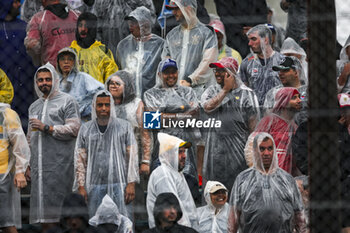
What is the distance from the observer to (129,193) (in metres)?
3.66

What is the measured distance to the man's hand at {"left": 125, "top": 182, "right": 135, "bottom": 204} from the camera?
3643 mm

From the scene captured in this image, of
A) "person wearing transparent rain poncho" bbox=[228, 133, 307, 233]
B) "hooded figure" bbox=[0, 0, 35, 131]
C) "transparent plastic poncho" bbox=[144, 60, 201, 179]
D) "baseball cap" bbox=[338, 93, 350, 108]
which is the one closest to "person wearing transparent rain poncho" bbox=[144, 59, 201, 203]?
"transparent plastic poncho" bbox=[144, 60, 201, 179]

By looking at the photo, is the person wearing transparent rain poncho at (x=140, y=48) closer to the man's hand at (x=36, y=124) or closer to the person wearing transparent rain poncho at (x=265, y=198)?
the man's hand at (x=36, y=124)

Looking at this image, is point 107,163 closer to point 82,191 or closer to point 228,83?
point 82,191

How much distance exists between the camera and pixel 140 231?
134 inches

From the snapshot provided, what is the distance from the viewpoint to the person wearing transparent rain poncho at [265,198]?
349 cm

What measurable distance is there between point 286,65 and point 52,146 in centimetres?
132

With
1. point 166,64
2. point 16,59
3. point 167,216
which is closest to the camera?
point 167,216

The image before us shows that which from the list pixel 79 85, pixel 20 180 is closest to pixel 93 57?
pixel 79 85

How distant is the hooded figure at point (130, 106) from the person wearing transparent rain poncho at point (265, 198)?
512 mm

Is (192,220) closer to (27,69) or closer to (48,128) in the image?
(48,128)

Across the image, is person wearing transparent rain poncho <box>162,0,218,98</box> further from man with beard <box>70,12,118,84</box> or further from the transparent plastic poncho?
man with beard <box>70,12,118,84</box>

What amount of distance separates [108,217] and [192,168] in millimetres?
556

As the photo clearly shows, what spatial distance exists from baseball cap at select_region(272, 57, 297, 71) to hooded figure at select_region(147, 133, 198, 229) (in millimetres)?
666
